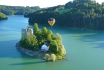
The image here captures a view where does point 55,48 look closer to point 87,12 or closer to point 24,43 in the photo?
point 24,43

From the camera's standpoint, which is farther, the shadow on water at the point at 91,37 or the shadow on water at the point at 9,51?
the shadow on water at the point at 91,37

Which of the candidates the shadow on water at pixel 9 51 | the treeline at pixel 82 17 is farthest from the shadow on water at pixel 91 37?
the shadow on water at pixel 9 51

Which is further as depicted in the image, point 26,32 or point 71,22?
point 71,22

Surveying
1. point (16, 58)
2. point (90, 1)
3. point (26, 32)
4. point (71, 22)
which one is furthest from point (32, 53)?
point (90, 1)

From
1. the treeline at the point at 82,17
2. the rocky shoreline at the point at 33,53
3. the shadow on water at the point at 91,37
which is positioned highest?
the treeline at the point at 82,17

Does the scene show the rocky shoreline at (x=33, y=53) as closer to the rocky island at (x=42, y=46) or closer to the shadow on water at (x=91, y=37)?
the rocky island at (x=42, y=46)

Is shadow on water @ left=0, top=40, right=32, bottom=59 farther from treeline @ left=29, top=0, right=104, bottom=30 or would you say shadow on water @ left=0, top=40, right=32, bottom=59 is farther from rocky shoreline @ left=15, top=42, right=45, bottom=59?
treeline @ left=29, top=0, right=104, bottom=30

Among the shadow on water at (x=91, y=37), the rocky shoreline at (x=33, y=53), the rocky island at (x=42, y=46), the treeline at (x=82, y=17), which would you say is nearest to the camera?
the rocky island at (x=42, y=46)

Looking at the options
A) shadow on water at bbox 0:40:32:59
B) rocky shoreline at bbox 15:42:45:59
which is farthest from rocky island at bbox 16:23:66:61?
shadow on water at bbox 0:40:32:59
